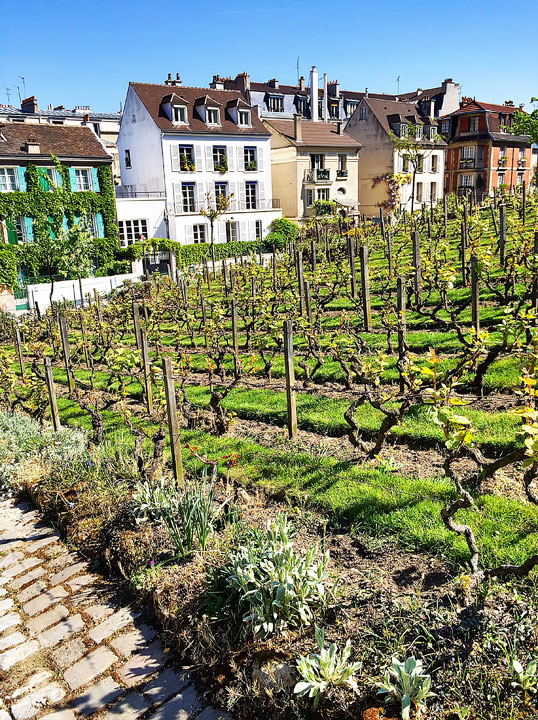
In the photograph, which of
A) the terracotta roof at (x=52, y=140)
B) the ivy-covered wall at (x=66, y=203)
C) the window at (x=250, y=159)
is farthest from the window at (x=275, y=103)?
the ivy-covered wall at (x=66, y=203)

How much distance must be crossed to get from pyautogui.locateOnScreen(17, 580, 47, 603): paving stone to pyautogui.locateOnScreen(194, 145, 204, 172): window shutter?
37162 mm

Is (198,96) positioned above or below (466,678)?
above

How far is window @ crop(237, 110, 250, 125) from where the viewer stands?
41.2 metres

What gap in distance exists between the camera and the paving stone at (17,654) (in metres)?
4.31

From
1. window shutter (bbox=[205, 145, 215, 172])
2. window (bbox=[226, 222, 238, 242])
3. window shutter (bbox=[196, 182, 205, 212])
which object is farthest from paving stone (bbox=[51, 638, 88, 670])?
window shutter (bbox=[205, 145, 215, 172])

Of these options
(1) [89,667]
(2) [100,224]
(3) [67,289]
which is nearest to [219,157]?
(2) [100,224]

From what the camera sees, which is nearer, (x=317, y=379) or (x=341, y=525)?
(x=341, y=525)

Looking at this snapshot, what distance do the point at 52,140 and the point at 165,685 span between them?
117 feet

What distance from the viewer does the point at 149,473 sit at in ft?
20.7

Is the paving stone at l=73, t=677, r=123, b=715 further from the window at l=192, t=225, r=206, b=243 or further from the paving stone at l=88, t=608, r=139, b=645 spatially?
the window at l=192, t=225, r=206, b=243

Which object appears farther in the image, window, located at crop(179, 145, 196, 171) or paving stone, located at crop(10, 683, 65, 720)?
window, located at crop(179, 145, 196, 171)

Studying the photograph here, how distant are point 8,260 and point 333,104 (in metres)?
39.8

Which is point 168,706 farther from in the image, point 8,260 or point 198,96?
point 198,96

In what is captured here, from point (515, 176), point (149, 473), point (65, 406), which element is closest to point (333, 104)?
point (515, 176)
